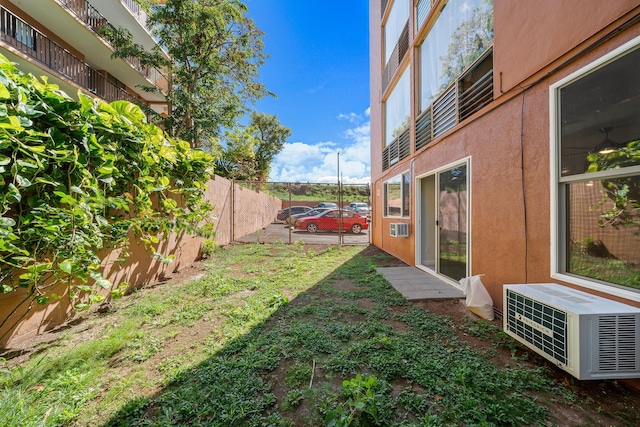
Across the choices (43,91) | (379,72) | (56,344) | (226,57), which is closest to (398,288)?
(56,344)

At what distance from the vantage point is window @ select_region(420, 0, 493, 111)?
3.63 meters

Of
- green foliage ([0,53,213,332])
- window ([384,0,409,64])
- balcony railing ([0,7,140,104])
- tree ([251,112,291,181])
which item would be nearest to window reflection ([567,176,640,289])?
green foliage ([0,53,213,332])

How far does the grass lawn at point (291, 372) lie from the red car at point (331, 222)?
8.92 m

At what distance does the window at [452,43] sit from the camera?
11.9ft

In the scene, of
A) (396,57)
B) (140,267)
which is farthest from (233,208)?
(396,57)

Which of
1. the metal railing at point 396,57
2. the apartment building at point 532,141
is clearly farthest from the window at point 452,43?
the metal railing at point 396,57

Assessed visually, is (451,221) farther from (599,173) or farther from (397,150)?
(397,150)

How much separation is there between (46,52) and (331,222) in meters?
12.0

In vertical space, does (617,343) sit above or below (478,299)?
above

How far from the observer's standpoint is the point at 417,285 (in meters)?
4.31

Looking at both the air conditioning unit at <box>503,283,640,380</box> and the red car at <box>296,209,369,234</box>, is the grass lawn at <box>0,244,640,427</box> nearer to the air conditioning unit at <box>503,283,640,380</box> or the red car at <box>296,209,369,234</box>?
the air conditioning unit at <box>503,283,640,380</box>

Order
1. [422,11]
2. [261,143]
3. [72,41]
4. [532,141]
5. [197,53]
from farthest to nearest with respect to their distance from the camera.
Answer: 1. [261,143]
2. [72,41]
3. [197,53]
4. [422,11]
5. [532,141]

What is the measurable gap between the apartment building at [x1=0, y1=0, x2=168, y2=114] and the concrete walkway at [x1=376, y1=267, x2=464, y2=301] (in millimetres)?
10038

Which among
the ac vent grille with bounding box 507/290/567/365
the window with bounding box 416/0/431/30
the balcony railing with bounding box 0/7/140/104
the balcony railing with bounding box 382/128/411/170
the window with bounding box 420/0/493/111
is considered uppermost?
the balcony railing with bounding box 0/7/140/104
